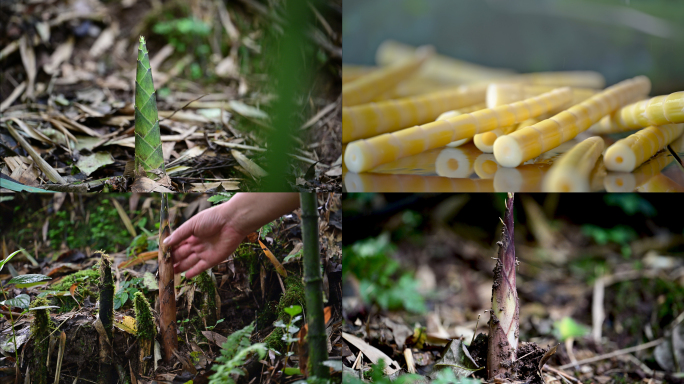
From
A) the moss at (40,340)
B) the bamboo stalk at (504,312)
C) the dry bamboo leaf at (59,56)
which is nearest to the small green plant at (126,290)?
the moss at (40,340)

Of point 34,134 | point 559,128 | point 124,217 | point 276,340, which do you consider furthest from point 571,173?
point 34,134

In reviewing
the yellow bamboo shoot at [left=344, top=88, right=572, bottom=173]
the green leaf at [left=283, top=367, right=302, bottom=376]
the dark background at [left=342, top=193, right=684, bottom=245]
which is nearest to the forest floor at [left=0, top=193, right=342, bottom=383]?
the green leaf at [left=283, top=367, right=302, bottom=376]

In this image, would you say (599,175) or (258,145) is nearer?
(599,175)

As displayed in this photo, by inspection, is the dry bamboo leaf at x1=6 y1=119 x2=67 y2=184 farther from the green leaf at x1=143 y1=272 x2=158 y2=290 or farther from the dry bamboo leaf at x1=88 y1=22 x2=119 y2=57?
the dry bamboo leaf at x1=88 y1=22 x2=119 y2=57

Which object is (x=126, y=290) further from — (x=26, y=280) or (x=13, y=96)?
(x=13, y=96)

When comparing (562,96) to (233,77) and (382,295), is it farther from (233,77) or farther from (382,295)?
(233,77)

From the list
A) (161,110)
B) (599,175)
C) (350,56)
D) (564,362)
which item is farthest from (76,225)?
(564,362)
